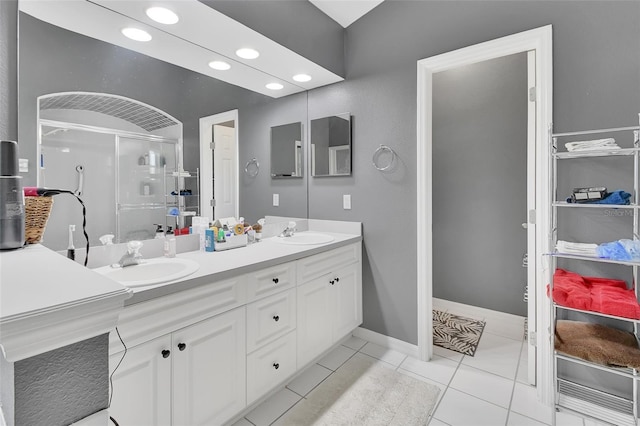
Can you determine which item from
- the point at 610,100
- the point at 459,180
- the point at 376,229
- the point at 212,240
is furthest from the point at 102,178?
the point at 459,180

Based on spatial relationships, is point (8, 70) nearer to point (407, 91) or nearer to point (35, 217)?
point (35, 217)

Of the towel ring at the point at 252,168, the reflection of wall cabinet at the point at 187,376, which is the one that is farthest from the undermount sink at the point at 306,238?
the reflection of wall cabinet at the point at 187,376

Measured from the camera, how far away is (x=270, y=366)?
175cm

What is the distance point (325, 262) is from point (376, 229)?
57 cm

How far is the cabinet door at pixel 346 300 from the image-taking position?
2301 mm

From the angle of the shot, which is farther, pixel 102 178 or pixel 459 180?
pixel 459 180

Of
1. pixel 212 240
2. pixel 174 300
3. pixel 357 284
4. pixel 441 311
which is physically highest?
pixel 212 240

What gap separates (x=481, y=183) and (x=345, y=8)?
1.94 m

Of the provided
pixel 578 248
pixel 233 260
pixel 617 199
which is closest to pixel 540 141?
pixel 617 199

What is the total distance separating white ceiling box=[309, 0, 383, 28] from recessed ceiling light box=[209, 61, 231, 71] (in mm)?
809

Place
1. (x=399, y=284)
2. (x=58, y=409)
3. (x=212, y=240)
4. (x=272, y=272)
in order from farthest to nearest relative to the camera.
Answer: (x=399, y=284)
(x=212, y=240)
(x=272, y=272)
(x=58, y=409)

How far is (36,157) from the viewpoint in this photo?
1.36 metres

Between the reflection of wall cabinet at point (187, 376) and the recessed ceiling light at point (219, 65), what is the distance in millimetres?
1597

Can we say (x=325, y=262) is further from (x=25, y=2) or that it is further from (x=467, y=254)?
(x=25, y=2)
